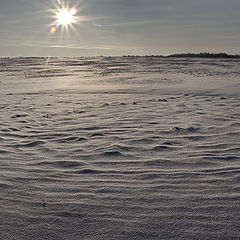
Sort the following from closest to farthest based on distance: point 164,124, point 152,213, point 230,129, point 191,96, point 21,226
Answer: point 21,226
point 152,213
point 230,129
point 164,124
point 191,96

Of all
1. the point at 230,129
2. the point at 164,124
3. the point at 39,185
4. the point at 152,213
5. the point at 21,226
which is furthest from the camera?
the point at 164,124

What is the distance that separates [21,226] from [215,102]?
6309mm

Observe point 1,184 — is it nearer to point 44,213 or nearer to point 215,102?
point 44,213

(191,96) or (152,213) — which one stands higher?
(191,96)

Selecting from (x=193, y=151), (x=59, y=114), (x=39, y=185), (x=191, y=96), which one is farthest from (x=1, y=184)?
(x=191, y=96)

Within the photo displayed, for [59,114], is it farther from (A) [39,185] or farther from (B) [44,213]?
(B) [44,213]

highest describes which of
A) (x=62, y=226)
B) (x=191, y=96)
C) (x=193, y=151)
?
(x=191, y=96)

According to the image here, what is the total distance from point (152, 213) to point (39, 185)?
1.24 meters

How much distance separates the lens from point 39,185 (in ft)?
9.38

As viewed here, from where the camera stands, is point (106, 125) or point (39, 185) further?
point (106, 125)


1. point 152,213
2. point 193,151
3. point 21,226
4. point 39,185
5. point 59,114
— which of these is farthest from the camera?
point 59,114

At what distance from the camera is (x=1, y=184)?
288 cm

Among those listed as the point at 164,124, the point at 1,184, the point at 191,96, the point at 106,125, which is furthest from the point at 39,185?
the point at 191,96

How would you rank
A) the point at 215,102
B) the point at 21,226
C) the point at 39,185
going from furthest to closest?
the point at 215,102
the point at 39,185
the point at 21,226
